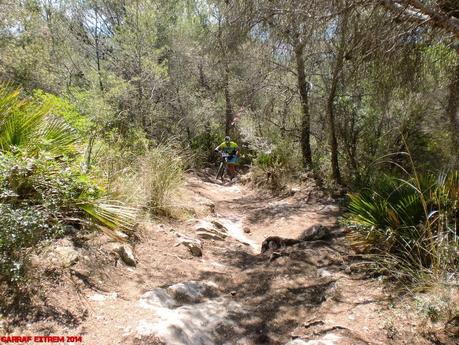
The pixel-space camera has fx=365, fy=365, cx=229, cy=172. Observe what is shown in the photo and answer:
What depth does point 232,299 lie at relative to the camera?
428cm

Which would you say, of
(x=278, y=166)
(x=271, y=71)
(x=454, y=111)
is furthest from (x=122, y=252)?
(x=278, y=166)

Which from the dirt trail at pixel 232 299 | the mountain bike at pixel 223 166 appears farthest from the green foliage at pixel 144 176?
the mountain bike at pixel 223 166

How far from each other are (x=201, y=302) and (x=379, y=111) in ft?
23.5

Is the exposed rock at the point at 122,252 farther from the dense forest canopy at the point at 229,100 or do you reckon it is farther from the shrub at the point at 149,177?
the shrub at the point at 149,177

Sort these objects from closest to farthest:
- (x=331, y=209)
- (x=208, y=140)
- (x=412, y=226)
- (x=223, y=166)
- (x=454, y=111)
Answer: (x=412, y=226) → (x=454, y=111) → (x=331, y=209) → (x=223, y=166) → (x=208, y=140)

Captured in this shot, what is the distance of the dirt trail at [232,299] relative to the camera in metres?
3.10

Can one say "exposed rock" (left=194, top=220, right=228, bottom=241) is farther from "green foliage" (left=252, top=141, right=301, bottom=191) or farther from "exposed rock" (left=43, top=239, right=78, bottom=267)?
"green foliage" (left=252, top=141, right=301, bottom=191)

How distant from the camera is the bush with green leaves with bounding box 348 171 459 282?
3.54 meters

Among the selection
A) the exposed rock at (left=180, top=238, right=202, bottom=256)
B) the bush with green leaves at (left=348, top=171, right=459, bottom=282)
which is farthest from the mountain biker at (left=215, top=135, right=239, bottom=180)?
the bush with green leaves at (left=348, top=171, right=459, bottom=282)

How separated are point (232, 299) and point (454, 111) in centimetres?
546

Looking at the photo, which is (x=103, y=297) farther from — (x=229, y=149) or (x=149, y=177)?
(x=229, y=149)

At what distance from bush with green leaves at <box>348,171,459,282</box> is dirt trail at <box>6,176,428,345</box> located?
0.40m

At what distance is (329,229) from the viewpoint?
691 cm

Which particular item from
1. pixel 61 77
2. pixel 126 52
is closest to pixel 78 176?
pixel 126 52
